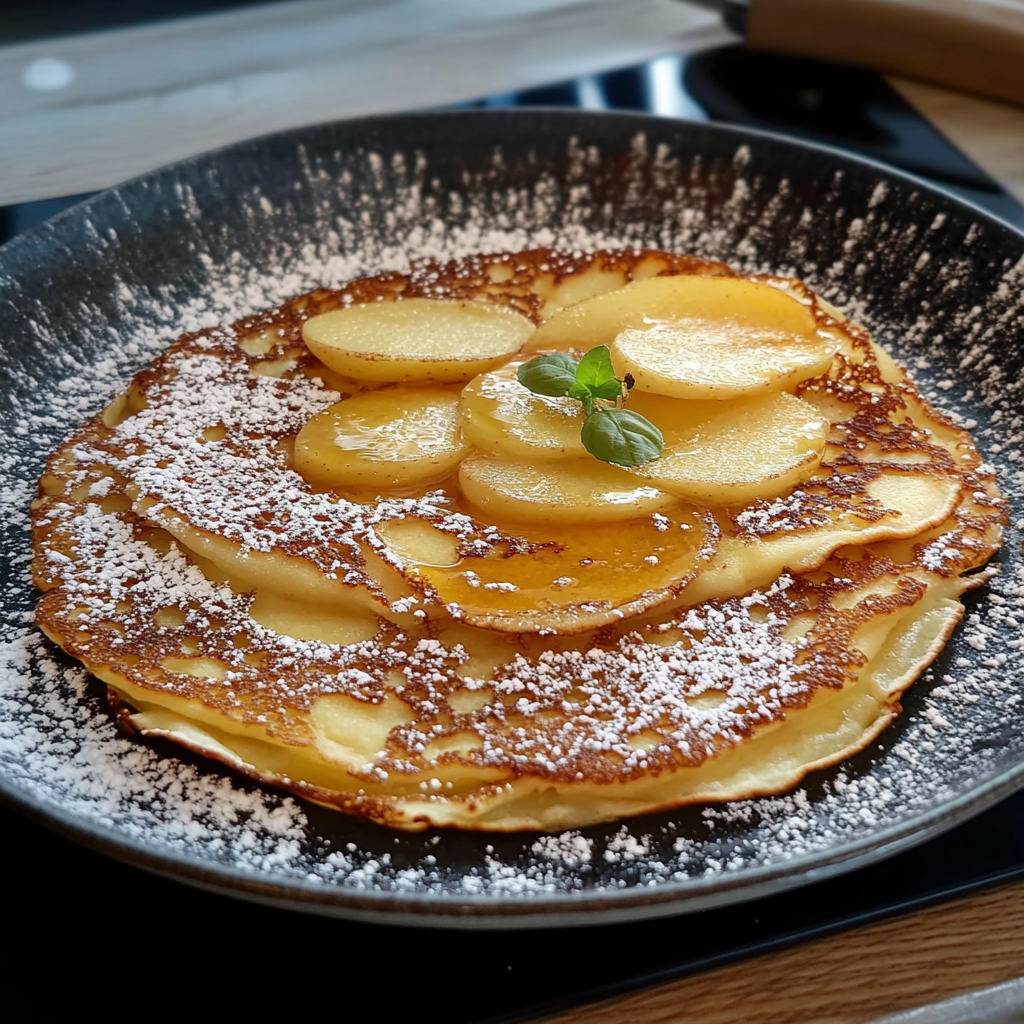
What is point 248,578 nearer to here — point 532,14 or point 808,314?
point 808,314

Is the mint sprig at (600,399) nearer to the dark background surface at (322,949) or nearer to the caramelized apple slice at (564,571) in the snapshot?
the caramelized apple slice at (564,571)

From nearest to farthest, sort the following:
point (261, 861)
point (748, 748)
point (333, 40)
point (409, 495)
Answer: point (261, 861) → point (748, 748) → point (409, 495) → point (333, 40)

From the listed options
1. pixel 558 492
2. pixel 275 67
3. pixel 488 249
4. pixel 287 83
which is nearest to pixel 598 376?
pixel 558 492

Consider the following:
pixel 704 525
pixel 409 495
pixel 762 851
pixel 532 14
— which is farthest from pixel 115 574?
pixel 532 14

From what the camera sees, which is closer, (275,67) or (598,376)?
(598,376)

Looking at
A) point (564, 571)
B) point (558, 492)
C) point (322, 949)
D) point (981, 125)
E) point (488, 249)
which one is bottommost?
point (322, 949)

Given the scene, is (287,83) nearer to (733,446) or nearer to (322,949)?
(733,446)

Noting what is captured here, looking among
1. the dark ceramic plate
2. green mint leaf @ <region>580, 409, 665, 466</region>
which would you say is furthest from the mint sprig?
the dark ceramic plate
